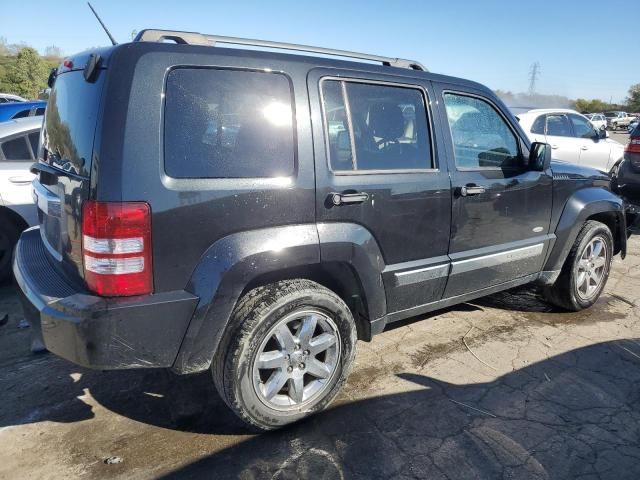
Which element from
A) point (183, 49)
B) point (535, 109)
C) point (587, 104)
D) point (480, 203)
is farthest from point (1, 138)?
→ point (587, 104)

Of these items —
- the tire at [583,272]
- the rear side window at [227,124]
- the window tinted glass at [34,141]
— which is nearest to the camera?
the rear side window at [227,124]

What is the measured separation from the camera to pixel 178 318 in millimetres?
2232

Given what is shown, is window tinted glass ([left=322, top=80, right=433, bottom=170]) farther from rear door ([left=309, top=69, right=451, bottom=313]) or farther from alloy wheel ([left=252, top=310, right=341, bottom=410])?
alloy wheel ([left=252, top=310, right=341, bottom=410])

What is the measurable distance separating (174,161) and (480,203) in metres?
2.09

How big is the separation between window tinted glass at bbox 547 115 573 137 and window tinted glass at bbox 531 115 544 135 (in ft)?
0.63

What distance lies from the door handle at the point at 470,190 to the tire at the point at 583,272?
145cm

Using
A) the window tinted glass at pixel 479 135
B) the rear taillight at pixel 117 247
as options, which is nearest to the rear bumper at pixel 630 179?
the window tinted glass at pixel 479 135

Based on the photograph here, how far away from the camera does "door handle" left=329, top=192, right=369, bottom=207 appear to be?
2600 mm

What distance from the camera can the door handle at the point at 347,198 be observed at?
2600 mm

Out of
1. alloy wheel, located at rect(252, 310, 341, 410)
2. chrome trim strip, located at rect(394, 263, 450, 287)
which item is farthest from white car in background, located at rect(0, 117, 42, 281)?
chrome trim strip, located at rect(394, 263, 450, 287)

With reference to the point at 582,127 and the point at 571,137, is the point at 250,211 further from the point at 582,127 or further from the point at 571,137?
the point at 582,127

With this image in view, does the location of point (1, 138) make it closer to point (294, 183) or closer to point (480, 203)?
point (294, 183)

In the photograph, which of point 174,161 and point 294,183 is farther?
point 294,183

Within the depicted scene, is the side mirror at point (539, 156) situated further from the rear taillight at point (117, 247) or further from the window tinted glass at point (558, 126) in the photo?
the window tinted glass at point (558, 126)
